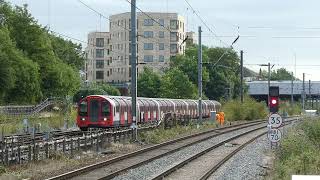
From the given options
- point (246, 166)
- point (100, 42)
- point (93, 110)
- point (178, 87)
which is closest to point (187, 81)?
point (178, 87)

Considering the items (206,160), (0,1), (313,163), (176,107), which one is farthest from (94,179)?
(0,1)

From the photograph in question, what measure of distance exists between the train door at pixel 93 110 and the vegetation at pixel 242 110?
36993mm

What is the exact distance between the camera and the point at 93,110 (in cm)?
Result: 4188

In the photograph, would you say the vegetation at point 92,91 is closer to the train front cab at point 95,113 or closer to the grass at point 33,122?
the grass at point 33,122

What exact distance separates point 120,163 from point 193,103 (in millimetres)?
47255

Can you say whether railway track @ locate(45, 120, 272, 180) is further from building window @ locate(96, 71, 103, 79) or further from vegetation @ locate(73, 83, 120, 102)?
building window @ locate(96, 71, 103, 79)

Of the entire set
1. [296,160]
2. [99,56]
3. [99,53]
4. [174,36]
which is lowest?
[296,160]

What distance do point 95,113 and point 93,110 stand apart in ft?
1.02

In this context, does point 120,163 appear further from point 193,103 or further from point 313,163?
point 193,103

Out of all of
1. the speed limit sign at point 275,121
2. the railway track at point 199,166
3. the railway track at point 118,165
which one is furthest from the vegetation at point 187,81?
the speed limit sign at point 275,121

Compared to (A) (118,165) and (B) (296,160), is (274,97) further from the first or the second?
(A) (118,165)

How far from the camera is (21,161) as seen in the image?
2142 centimetres

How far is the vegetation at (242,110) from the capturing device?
256 feet

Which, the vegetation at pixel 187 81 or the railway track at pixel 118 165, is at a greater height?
the vegetation at pixel 187 81
